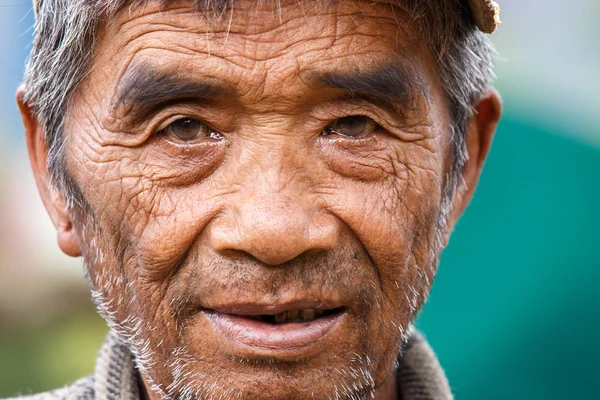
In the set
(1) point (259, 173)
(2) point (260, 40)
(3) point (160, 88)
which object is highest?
(2) point (260, 40)

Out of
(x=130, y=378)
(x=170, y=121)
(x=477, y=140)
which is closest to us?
(x=170, y=121)

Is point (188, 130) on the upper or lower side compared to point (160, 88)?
lower

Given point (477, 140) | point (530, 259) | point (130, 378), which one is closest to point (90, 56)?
point (130, 378)

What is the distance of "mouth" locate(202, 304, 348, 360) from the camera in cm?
252

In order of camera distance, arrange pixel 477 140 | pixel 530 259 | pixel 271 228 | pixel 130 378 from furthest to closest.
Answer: pixel 530 259
pixel 477 140
pixel 130 378
pixel 271 228

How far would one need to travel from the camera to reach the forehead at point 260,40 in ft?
8.16

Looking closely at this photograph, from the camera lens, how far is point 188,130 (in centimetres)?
260

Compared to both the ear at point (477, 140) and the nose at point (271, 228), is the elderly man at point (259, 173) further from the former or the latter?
the ear at point (477, 140)

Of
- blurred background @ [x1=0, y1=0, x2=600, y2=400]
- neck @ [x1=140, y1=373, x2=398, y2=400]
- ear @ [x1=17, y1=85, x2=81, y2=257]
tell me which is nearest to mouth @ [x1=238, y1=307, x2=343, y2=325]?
neck @ [x1=140, y1=373, x2=398, y2=400]

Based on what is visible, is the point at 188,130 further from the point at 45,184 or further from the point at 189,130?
the point at 45,184

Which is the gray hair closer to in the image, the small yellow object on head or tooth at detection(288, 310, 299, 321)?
the small yellow object on head

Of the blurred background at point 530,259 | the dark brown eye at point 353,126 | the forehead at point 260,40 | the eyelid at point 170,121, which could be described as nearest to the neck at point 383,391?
the dark brown eye at point 353,126

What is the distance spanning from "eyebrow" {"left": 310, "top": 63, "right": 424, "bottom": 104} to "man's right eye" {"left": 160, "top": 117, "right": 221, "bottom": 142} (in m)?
0.35

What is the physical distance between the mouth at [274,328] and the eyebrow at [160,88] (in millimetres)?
617
